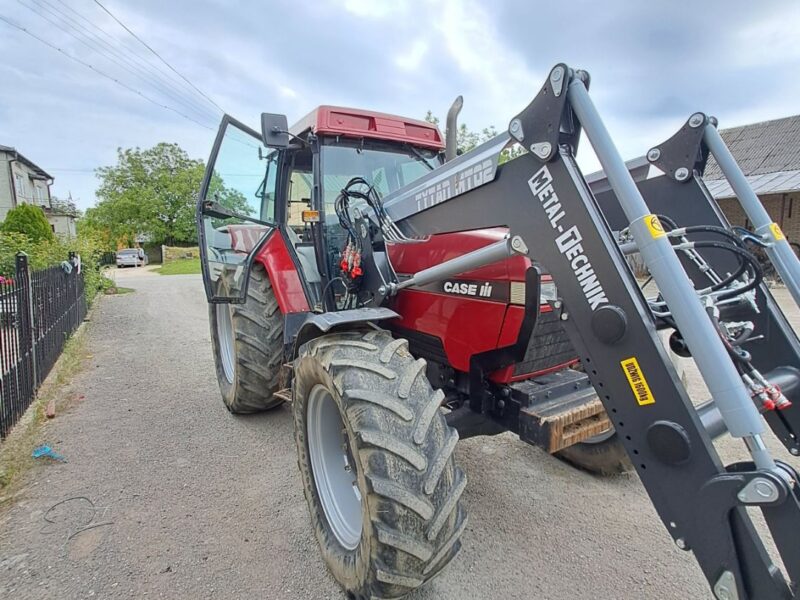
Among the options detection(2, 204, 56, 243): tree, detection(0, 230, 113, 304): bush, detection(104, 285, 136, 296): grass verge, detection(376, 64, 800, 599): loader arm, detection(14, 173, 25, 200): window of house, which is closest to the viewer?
detection(376, 64, 800, 599): loader arm

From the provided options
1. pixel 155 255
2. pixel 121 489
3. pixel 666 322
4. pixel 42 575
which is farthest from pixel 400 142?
pixel 155 255

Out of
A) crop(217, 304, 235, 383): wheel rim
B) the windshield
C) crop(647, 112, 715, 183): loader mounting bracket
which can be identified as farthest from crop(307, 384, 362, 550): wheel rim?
crop(217, 304, 235, 383): wheel rim

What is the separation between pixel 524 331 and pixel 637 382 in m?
0.72

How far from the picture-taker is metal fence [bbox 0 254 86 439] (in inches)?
155

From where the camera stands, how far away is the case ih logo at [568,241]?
1.59 m

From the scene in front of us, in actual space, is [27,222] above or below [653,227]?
above

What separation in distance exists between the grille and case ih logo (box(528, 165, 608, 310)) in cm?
64

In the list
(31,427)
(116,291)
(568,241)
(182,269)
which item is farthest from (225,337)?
(182,269)

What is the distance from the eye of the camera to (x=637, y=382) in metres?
1.50

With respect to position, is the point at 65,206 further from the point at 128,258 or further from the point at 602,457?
the point at 602,457

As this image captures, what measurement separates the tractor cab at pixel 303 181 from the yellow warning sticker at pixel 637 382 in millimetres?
1899

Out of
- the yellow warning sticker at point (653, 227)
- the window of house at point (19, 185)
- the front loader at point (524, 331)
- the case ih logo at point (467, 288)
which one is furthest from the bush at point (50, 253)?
the window of house at point (19, 185)

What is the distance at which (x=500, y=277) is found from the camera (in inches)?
88.2

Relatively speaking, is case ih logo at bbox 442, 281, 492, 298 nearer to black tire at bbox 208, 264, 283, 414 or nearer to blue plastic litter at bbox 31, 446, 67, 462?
black tire at bbox 208, 264, 283, 414
